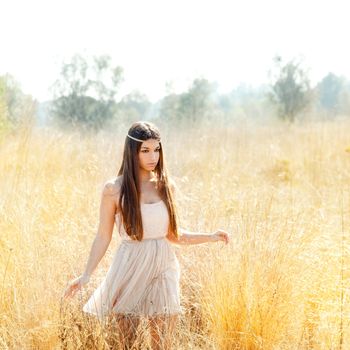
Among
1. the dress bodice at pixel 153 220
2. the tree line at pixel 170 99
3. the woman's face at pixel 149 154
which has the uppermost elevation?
the tree line at pixel 170 99

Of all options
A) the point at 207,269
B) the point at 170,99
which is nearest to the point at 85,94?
the point at 170,99

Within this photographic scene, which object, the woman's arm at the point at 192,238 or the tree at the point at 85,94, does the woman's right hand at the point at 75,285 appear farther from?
the tree at the point at 85,94

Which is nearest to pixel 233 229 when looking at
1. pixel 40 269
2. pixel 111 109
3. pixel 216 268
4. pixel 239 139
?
pixel 216 268

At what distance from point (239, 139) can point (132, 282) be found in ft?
18.3

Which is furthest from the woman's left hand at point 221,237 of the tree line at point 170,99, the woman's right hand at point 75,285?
the tree line at point 170,99

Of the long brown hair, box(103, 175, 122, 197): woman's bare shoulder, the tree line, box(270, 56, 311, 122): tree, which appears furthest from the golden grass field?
box(270, 56, 311, 122): tree

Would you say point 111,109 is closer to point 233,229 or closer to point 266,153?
point 266,153

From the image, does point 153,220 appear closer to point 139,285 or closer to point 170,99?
→ point 139,285

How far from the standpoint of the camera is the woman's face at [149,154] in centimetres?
277

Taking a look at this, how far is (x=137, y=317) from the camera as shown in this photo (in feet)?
9.21

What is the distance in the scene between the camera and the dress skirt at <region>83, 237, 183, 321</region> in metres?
2.76

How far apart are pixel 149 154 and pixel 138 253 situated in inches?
18.4

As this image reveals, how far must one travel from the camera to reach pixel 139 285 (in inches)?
110

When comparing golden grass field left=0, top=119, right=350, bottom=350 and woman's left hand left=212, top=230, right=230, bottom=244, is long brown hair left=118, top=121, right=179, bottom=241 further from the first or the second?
golden grass field left=0, top=119, right=350, bottom=350
